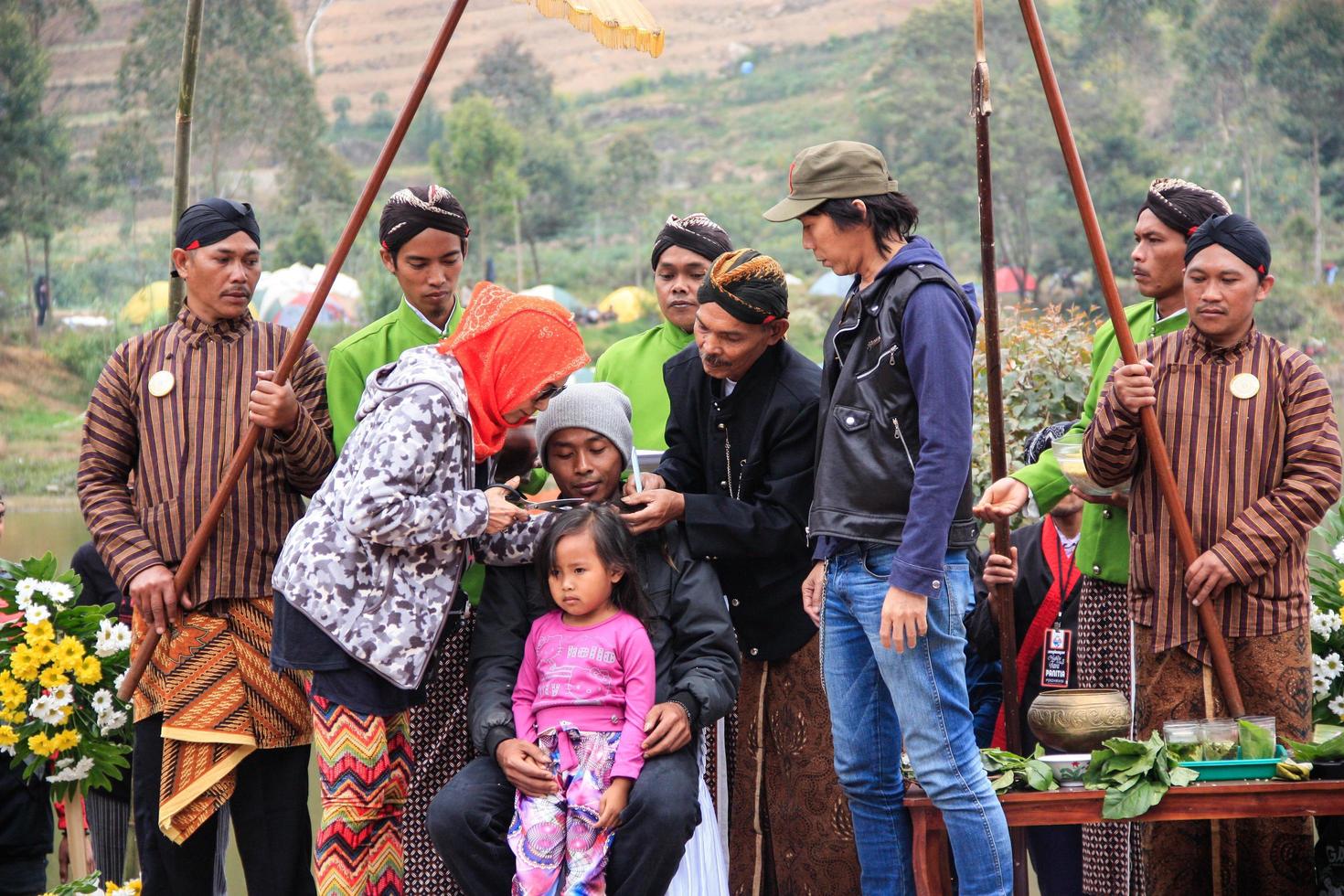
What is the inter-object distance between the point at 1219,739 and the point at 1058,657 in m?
0.97

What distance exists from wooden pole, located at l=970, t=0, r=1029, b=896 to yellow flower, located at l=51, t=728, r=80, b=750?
2.62 metres

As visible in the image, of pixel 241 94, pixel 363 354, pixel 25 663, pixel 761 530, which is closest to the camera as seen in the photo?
pixel 761 530

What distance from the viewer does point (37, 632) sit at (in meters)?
4.03

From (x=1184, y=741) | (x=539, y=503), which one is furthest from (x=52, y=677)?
(x=1184, y=741)

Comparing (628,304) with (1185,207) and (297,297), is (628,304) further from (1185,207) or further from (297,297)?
(1185,207)

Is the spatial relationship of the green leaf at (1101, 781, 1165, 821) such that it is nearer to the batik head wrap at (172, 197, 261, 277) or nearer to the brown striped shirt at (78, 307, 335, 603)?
the brown striped shirt at (78, 307, 335, 603)

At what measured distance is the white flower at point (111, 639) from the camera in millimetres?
4023

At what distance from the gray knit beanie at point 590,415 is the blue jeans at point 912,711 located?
0.66m

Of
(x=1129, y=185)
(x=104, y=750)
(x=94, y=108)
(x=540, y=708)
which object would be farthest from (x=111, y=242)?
(x=540, y=708)

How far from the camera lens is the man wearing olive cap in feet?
9.43

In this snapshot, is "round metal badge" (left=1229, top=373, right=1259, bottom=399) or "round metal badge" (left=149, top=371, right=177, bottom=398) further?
"round metal badge" (left=149, top=371, right=177, bottom=398)

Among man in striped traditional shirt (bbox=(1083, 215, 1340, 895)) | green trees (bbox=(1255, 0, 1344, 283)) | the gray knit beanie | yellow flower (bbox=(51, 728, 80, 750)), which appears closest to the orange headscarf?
the gray knit beanie

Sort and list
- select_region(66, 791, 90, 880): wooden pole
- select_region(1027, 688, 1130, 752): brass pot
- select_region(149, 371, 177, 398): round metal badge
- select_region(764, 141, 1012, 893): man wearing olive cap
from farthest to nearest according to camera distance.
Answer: select_region(66, 791, 90, 880): wooden pole < select_region(149, 371, 177, 398): round metal badge < select_region(1027, 688, 1130, 752): brass pot < select_region(764, 141, 1012, 893): man wearing olive cap

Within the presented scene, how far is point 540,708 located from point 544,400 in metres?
0.72
